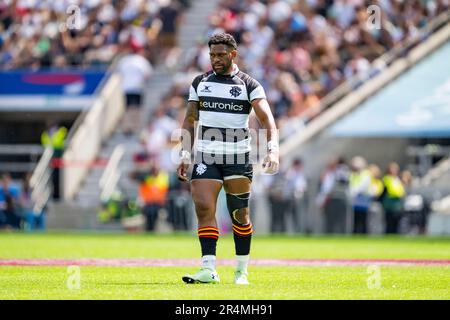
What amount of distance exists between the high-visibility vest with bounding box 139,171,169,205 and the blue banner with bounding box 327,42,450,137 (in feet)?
14.7

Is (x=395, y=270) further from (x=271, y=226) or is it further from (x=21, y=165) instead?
(x=21, y=165)

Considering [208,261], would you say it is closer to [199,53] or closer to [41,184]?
[41,184]

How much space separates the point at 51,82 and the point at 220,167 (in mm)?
21748

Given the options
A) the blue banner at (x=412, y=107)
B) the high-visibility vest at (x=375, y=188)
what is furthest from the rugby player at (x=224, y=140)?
the blue banner at (x=412, y=107)

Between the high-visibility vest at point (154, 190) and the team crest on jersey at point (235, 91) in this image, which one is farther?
the high-visibility vest at point (154, 190)

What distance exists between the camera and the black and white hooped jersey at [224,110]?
12727 millimetres

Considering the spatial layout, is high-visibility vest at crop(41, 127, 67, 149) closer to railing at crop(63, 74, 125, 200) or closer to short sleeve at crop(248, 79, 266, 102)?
railing at crop(63, 74, 125, 200)

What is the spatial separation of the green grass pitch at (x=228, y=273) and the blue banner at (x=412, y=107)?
4411 mm

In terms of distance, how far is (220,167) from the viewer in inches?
504

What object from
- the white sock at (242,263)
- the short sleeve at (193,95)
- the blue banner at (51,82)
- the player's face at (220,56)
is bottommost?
the white sock at (242,263)

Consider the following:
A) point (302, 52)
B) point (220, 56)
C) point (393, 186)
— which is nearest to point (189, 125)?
point (220, 56)

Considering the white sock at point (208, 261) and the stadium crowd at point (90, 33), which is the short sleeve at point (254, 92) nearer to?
the white sock at point (208, 261)

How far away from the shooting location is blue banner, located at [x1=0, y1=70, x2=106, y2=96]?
33.5 metres

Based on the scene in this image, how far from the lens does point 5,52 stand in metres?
35.2
